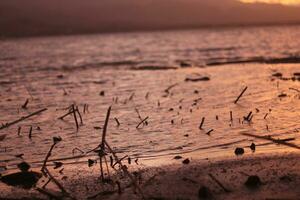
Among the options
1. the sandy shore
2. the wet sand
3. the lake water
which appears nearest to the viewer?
the sandy shore

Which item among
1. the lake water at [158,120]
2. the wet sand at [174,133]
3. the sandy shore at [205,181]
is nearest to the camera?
Result: the sandy shore at [205,181]

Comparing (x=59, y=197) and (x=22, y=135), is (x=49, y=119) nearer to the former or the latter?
(x=22, y=135)

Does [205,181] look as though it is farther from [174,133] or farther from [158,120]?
[158,120]

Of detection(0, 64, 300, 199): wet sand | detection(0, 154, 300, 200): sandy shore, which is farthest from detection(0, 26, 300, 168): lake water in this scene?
detection(0, 154, 300, 200): sandy shore

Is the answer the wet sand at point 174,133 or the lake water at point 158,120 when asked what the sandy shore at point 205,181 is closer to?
the wet sand at point 174,133

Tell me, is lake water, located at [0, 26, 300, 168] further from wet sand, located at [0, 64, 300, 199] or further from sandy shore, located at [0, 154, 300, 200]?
sandy shore, located at [0, 154, 300, 200]

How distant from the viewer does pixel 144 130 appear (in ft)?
50.5

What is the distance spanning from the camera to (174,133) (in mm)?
14703

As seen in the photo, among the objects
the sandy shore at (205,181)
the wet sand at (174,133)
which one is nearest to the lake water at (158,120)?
the wet sand at (174,133)

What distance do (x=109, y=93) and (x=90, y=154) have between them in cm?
1392

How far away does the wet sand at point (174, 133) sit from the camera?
953 cm

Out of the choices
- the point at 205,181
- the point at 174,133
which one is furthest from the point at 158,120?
the point at 205,181

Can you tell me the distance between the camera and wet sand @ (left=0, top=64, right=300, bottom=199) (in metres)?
9.53

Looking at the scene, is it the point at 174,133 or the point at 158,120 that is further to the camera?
the point at 158,120
